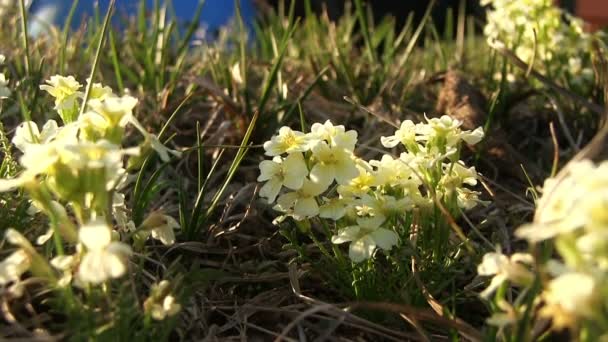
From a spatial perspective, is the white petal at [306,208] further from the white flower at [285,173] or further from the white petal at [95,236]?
the white petal at [95,236]

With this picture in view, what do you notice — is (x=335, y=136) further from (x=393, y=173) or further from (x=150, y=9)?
(x=150, y=9)

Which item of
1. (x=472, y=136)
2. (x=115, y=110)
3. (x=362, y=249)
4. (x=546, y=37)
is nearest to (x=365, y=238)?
(x=362, y=249)

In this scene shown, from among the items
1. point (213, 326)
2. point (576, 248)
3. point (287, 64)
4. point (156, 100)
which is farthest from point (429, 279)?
point (287, 64)

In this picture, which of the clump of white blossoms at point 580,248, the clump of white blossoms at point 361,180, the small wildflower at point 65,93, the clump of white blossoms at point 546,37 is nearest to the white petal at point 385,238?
the clump of white blossoms at point 361,180

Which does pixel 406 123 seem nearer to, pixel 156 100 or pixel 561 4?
pixel 156 100

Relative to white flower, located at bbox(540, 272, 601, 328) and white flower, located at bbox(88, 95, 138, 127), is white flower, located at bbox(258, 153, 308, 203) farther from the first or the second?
white flower, located at bbox(540, 272, 601, 328)

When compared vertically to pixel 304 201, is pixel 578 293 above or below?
above
